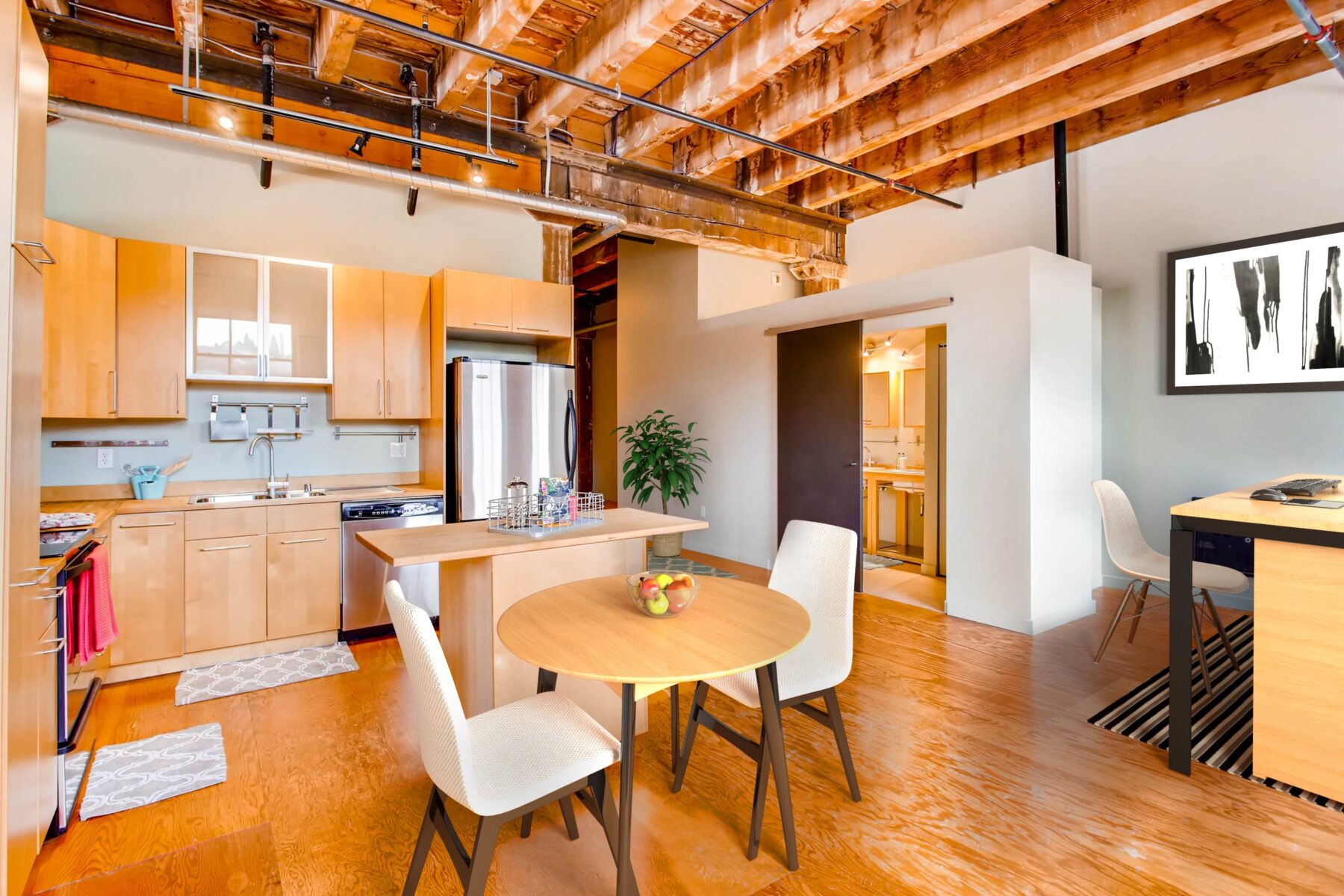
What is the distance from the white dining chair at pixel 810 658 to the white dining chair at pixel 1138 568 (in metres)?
1.95

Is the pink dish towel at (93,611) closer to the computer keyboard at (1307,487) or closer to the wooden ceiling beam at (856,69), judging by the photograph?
the wooden ceiling beam at (856,69)

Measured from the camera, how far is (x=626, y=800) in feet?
4.99

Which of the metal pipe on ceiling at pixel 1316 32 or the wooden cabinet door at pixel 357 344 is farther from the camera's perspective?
the wooden cabinet door at pixel 357 344

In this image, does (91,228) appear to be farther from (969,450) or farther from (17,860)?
(969,450)

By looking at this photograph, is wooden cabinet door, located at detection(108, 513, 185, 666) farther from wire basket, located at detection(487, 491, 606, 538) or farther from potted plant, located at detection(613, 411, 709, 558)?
potted plant, located at detection(613, 411, 709, 558)

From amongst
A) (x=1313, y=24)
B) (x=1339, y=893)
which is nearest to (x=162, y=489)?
(x=1339, y=893)

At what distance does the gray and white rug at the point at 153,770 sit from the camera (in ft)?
7.32

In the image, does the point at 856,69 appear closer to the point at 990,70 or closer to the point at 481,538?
the point at 990,70

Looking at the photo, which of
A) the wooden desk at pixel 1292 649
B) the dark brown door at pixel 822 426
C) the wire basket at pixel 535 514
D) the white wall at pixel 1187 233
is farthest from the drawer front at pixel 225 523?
the white wall at pixel 1187 233

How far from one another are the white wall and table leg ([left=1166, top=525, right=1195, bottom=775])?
2523 millimetres

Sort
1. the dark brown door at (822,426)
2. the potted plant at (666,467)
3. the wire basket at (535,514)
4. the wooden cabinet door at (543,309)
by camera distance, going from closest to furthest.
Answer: the wire basket at (535,514)
the wooden cabinet door at (543,309)
the dark brown door at (822,426)
the potted plant at (666,467)

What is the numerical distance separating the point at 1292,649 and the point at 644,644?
90.8 inches

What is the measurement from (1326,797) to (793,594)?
1892 mm

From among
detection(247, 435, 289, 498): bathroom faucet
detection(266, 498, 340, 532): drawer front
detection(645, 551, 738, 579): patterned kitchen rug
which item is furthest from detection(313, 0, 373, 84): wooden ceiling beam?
detection(645, 551, 738, 579): patterned kitchen rug
